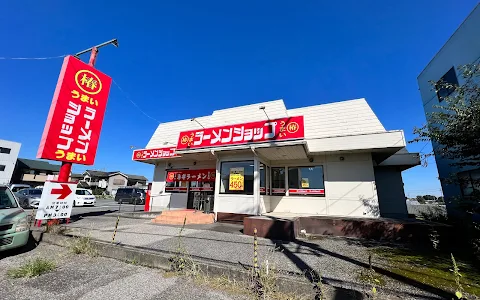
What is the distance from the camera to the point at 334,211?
30.2ft

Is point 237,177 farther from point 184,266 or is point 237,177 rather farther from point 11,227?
point 11,227

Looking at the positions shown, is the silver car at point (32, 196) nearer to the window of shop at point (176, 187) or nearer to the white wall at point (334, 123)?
the window of shop at point (176, 187)

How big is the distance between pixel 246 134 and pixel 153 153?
281 inches

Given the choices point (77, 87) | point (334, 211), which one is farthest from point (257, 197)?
point (77, 87)

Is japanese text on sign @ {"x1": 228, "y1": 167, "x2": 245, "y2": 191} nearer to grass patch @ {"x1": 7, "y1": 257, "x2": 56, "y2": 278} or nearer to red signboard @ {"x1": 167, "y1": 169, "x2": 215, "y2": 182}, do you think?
red signboard @ {"x1": 167, "y1": 169, "x2": 215, "y2": 182}

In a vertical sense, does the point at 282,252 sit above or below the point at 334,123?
below

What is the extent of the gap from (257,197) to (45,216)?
7.40 m

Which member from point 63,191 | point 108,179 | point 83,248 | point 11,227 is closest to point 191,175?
point 63,191

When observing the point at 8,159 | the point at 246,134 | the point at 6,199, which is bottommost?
the point at 6,199

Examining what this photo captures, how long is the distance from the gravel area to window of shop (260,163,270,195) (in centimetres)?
636

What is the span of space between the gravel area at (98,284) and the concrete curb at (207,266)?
0.57 ft

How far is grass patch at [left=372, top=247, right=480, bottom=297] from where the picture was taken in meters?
3.28

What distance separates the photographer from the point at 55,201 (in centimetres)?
658

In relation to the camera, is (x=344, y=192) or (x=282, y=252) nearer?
(x=282, y=252)
